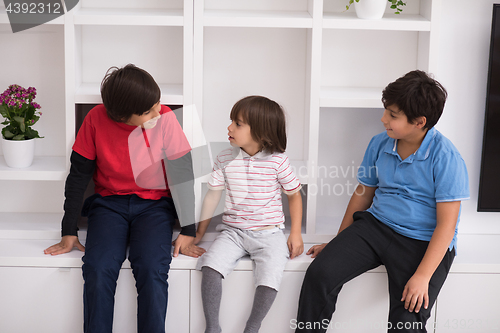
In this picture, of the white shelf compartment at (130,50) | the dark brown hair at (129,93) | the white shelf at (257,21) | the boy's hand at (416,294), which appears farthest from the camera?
the white shelf compartment at (130,50)

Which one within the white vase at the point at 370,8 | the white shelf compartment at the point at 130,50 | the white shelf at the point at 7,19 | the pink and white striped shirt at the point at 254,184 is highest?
the white vase at the point at 370,8

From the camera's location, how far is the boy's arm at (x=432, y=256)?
1354 mm

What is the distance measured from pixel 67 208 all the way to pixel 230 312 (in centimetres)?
62

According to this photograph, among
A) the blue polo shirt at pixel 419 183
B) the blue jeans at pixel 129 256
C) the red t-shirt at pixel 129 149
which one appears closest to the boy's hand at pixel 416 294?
the blue polo shirt at pixel 419 183

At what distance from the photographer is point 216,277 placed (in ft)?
4.81

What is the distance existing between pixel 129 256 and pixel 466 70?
138 centimetres

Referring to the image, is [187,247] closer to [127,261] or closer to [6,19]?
[127,261]

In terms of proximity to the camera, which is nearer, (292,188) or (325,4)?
(292,188)

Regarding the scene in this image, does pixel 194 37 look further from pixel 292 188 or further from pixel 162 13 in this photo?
pixel 292 188

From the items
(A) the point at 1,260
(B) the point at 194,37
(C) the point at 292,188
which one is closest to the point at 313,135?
(C) the point at 292,188

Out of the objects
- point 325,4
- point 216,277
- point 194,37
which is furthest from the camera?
point 325,4

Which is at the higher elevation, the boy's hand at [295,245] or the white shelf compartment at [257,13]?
the white shelf compartment at [257,13]

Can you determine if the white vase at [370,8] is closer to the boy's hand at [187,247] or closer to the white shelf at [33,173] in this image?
the boy's hand at [187,247]

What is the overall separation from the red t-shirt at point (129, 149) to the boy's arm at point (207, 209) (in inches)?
6.2
